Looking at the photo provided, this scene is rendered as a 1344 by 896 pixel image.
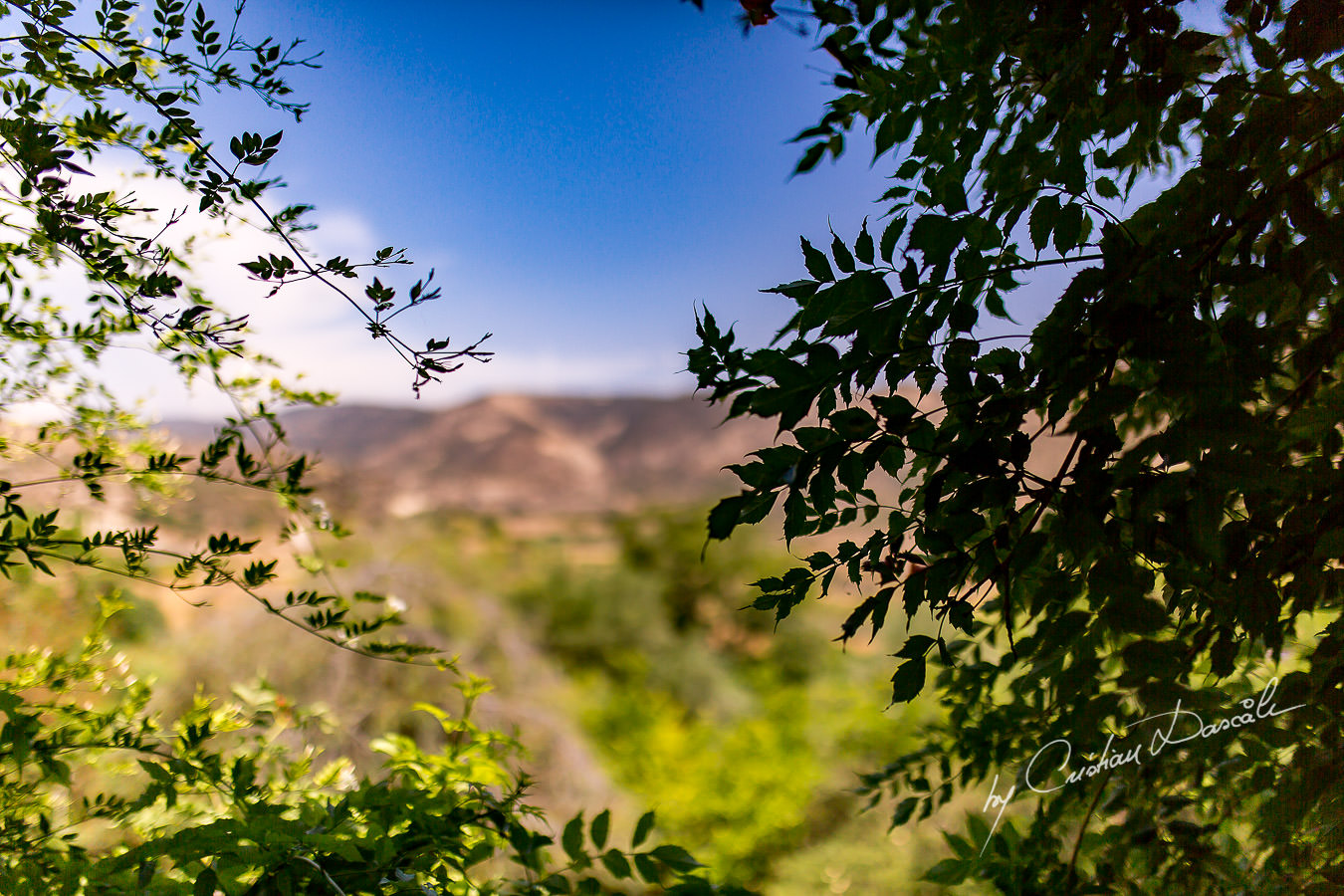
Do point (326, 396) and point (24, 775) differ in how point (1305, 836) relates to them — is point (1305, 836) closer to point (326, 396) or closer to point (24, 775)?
point (326, 396)

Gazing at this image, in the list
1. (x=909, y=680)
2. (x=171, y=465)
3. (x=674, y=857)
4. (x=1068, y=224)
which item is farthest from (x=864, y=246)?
(x=171, y=465)

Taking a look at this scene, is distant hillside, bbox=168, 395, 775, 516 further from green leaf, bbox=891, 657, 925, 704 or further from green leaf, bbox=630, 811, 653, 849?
green leaf, bbox=891, 657, 925, 704

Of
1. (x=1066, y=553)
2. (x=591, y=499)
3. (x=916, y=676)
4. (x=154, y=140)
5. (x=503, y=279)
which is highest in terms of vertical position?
(x=591, y=499)

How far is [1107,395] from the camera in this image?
1.66 ft

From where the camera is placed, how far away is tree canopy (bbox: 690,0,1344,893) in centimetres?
51

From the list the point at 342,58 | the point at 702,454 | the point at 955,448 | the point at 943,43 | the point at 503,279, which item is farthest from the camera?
the point at 702,454

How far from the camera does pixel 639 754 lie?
4.13 metres

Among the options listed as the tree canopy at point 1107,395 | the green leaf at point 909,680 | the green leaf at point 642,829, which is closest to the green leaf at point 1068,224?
the tree canopy at point 1107,395

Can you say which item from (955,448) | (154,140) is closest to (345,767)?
(154,140)

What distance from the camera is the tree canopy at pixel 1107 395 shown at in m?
0.51

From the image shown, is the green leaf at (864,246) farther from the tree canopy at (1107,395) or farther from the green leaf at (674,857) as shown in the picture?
the green leaf at (674,857)

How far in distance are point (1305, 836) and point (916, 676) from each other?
0.45 meters

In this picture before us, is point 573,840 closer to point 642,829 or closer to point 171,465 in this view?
point 642,829
